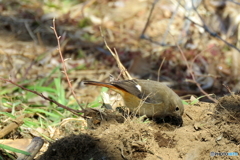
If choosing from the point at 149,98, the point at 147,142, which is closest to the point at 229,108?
the point at 149,98

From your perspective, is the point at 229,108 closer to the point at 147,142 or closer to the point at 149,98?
the point at 149,98

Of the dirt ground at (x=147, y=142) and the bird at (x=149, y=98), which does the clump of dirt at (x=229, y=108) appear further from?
the bird at (x=149, y=98)

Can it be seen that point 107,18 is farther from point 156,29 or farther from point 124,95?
point 124,95

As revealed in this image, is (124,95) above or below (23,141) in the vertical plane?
above

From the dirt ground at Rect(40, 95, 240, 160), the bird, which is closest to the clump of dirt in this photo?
the dirt ground at Rect(40, 95, 240, 160)

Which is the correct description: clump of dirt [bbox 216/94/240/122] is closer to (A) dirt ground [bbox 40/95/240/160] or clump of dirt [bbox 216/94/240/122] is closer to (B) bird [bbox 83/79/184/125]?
(A) dirt ground [bbox 40/95/240/160]

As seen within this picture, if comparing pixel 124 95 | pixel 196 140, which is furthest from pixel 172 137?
pixel 124 95
